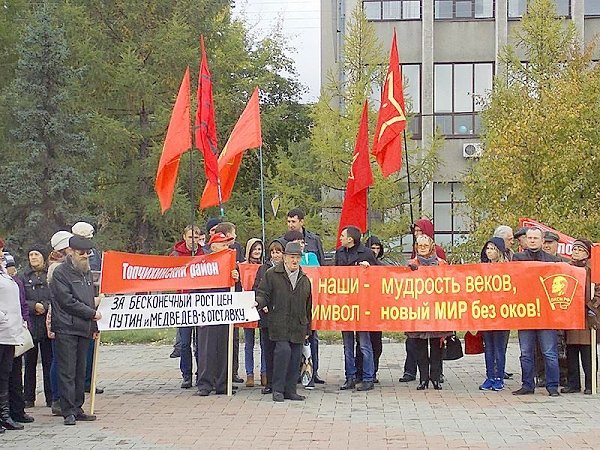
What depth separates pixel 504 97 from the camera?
27.9 metres

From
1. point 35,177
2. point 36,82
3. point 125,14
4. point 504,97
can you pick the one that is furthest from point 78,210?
point 504,97

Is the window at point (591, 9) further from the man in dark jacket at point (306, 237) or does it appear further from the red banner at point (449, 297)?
the red banner at point (449, 297)

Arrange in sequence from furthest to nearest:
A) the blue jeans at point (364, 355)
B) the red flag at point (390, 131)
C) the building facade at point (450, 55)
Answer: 1. the building facade at point (450, 55)
2. the red flag at point (390, 131)
3. the blue jeans at point (364, 355)

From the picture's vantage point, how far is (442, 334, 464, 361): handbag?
12.6 metres

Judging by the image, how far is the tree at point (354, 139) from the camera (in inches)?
1225

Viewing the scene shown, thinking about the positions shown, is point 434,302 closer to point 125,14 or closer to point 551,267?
point 551,267

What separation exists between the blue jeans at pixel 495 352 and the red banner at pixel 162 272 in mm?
3336

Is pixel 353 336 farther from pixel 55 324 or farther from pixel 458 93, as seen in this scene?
pixel 458 93

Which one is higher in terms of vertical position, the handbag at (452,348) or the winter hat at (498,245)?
the winter hat at (498,245)

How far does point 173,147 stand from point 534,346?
17.6ft

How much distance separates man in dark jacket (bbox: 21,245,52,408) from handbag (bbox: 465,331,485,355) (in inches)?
212

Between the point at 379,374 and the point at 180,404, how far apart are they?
3.49 m

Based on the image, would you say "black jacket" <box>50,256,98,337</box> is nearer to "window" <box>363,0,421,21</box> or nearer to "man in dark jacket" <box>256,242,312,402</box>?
"man in dark jacket" <box>256,242,312,402</box>

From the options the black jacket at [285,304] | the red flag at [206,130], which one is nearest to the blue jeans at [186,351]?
the black jacket at [285,304]
